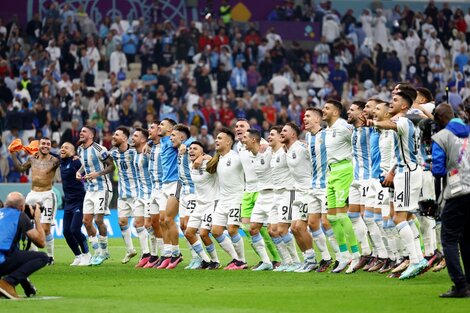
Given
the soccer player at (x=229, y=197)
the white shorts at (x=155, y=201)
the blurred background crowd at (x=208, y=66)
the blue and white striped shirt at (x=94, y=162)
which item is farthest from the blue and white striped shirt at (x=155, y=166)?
the blurred background crowd at (x=208, y=66)

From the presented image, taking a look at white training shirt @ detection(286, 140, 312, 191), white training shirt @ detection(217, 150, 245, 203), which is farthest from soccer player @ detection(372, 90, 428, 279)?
white training shirt @ detection(217, 150, 245, 203)

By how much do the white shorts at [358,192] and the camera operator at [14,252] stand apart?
20.4ft

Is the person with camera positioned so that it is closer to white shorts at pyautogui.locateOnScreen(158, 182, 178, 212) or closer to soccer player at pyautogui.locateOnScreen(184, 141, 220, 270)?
soccer player at pyautogui.locateOnScreen(184, 141, 220, 270)

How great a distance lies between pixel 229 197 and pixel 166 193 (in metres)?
1.46

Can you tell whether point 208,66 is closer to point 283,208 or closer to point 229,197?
point 229,197

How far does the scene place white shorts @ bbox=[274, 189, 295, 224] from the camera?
1991 centimetres

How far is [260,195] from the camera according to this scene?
20.5 metres

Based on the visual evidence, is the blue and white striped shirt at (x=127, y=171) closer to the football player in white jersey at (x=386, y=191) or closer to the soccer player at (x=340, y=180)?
the soccer player at (x=340, y=180)

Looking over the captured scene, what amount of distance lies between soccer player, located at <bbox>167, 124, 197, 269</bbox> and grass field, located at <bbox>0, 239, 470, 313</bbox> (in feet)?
3.98

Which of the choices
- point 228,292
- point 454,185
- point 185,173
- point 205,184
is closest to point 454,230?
point 454,185

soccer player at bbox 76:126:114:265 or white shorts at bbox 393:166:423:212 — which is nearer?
white shorts at bbox 393:166:423:212

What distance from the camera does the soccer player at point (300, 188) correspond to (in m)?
19.6

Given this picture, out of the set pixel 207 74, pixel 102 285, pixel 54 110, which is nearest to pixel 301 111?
pixel 207 74

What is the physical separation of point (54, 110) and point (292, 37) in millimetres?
11707
